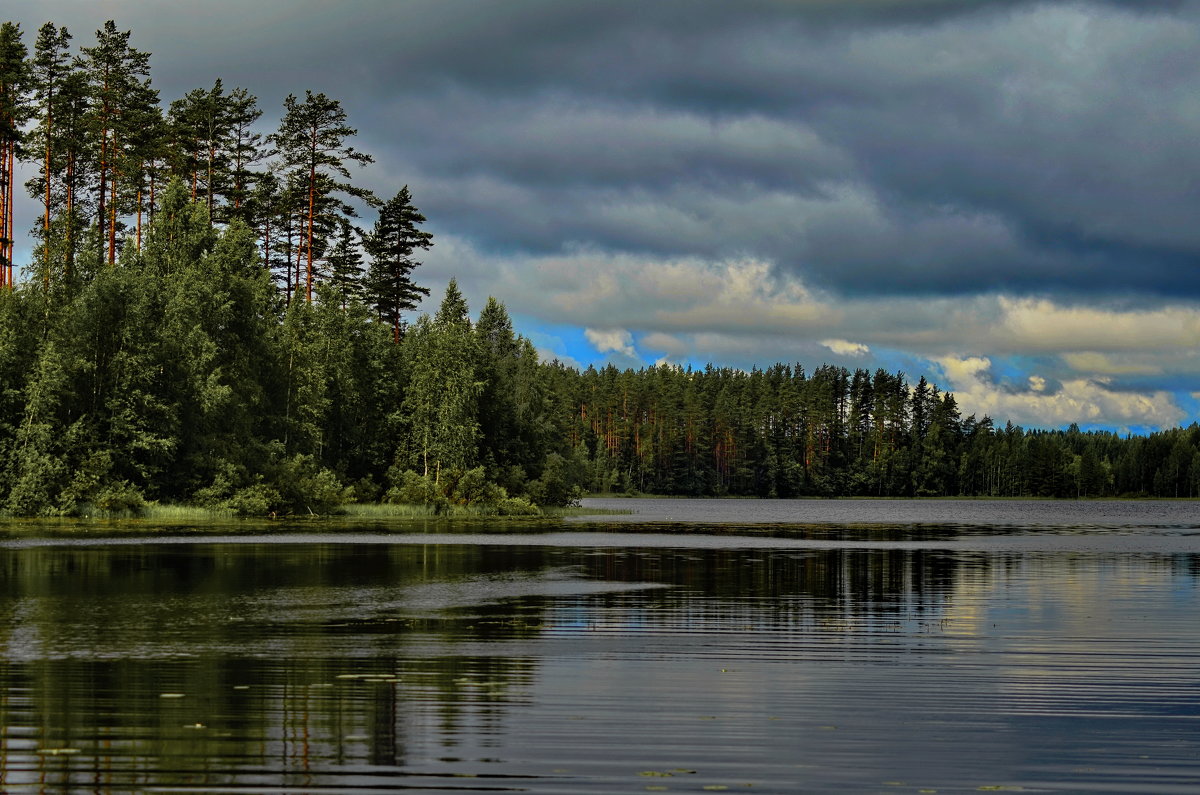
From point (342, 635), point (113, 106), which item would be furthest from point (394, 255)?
point (342, 635)

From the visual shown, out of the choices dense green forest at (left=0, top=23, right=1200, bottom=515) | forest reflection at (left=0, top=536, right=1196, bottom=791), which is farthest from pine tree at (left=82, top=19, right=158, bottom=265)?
forest reflection at (left=0, top=536, right=1196, bottom=791)

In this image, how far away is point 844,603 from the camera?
3083cm

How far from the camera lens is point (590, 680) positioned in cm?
1819

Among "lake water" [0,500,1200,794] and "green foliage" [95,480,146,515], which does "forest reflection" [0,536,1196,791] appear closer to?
"lake water" [0,500,1200,794]

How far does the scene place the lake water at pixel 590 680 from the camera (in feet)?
40.7

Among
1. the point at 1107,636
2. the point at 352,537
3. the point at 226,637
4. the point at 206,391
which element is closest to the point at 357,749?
the point at 226,637

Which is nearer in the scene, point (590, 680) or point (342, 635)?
point (590, 680)

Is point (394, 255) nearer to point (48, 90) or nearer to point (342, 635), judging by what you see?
point (48, 90)

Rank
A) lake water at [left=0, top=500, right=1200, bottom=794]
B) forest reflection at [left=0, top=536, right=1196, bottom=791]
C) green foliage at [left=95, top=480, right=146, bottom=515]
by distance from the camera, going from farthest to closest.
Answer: green foliage at [left=95, top=480, right=146, bottom=515] → forest reflection at [left=0, top=536, right=1196, bottom=791] → lake water at [left=0, top=500, right=1200, bottom=794]

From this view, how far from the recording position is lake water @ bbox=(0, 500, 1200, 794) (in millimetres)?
12414

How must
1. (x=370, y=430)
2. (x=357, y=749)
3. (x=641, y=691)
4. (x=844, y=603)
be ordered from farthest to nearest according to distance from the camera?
(x=370, y=430) → (x=844, y=603) → (x=641, y=691) → (x=357, y=749)

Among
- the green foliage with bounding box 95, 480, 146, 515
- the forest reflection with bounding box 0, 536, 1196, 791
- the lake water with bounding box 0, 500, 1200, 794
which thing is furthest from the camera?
the green foliage with bounding box 95, 480, 146, 515

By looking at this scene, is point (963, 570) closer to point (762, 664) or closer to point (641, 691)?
point (762, 664)

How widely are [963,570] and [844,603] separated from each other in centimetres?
1463
